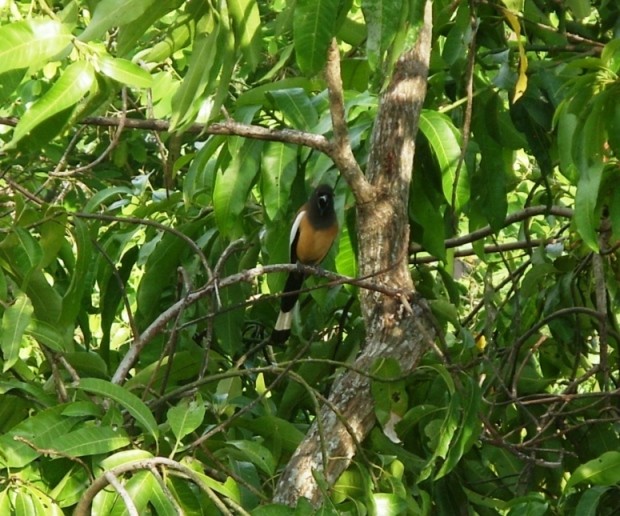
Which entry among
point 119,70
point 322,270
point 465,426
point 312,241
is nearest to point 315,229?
point 312,241

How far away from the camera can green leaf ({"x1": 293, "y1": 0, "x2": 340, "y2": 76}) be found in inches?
59.2

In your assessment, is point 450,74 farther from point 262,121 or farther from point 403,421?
point 403,421

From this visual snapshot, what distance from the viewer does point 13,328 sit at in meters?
2.52

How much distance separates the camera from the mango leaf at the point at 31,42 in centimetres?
163

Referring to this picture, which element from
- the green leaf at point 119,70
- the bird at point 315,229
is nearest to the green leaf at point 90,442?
the green leaf at point 119,70

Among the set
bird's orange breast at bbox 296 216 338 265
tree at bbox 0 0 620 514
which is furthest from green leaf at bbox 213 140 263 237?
bird's orange breast at bbox 296 216 338 265

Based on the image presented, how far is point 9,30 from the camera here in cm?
164

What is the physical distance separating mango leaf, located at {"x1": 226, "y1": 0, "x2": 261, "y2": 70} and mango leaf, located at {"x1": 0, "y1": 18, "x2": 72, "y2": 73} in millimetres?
331

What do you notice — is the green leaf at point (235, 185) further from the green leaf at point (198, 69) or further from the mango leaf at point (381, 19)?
the mango leaf at point (381, 19)

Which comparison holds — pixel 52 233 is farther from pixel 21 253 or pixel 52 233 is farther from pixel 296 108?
pixel 296 108

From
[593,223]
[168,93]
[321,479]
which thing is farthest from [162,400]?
[168,93]

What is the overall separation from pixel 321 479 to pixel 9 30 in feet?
3.81

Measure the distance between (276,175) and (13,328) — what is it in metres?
0.98

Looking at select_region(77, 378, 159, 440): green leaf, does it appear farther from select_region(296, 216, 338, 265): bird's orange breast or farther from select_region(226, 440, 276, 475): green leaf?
select_region(296, 216, 338, 265): bird's orange breast
